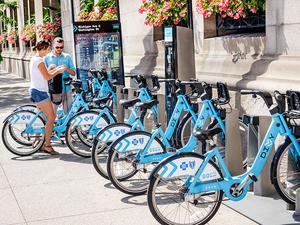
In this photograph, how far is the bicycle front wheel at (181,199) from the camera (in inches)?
191

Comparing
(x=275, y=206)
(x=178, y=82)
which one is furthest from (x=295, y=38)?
(x=275, y=206)

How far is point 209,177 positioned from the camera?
495cm

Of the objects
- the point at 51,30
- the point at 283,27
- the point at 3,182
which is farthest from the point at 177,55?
the point at 51,30

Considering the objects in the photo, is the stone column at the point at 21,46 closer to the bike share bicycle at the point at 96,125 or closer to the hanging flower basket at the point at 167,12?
the hanging flower basket at the point at 167,12

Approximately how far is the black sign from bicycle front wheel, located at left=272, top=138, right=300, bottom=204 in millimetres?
5481

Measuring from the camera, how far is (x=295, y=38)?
7180 mm

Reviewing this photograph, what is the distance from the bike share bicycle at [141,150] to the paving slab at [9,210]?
1.09 m

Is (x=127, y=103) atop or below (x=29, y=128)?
atop

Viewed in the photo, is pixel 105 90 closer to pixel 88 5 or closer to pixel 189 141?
pixel 189 141

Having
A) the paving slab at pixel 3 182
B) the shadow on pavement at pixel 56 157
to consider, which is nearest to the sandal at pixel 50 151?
the shadow on pavement at pixel 56 157

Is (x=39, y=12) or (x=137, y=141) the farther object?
(x=39, y=12)

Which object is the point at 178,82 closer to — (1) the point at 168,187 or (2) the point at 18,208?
(1) the point at 168,187

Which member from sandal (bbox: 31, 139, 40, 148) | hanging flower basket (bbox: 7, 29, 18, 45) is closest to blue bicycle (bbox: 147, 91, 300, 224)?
sandal (bbox: 31, 139, 40, 148)

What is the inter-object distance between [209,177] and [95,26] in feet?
19.1
